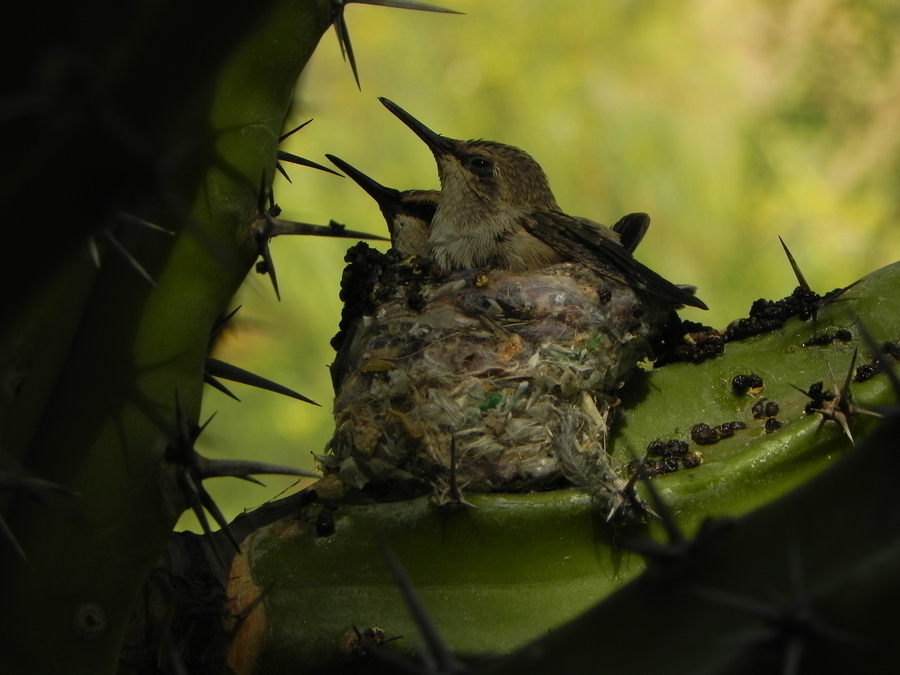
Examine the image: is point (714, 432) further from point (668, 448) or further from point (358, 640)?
point (358, 640)

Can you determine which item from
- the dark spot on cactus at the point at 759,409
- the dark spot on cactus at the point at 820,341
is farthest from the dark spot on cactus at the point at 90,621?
the dark spot on cactus at the point at 820,341

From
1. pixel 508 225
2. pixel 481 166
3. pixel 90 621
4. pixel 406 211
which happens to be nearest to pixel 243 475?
pixel 90 621

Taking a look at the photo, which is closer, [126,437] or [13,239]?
[13,239]

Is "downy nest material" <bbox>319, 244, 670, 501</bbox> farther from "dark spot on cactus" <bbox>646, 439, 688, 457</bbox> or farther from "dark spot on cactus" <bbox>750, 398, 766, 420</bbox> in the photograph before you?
"dark spot on cactus" <bbox>750, 398, 766, 420</bbox>

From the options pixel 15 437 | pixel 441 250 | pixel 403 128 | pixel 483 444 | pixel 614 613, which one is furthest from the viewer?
pixel 403 128

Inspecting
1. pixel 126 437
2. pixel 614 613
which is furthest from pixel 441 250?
pixel 614 613

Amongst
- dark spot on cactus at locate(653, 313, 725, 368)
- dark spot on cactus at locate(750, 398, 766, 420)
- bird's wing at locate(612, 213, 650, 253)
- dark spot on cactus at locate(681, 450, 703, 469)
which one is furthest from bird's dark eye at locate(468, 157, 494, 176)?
dark spot on cactus at locate(681, 450, 703, 469)

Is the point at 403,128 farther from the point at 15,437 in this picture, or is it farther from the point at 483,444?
the point at 15,437
